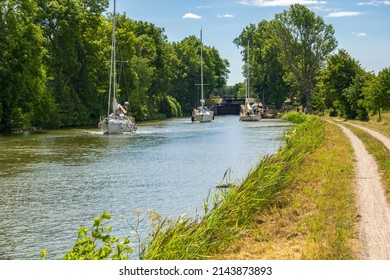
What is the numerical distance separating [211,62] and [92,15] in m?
78.0

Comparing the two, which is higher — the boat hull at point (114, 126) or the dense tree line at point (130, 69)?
the dense tree line at point (130, 69)

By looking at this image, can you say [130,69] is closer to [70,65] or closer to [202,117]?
[202,117]

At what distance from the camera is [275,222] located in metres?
14.1

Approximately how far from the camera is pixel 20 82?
2591 inches

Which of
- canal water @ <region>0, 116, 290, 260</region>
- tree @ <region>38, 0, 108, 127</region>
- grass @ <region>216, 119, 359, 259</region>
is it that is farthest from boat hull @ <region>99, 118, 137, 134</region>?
grass @ <region>216, 119, 359, 259</region>

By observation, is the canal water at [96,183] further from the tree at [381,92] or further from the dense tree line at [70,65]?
the dense tree line at [70,65]

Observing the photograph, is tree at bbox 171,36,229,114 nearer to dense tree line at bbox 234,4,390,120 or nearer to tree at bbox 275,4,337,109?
dense tree line at bbox 234,4,390,120

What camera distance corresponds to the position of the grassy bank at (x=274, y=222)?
1104cm

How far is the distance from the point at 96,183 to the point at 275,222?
14.9 meters

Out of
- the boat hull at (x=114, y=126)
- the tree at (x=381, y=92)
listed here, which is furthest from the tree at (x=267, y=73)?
the tree at (x=381, y=92)

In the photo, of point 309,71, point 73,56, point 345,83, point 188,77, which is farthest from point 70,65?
point 188,77

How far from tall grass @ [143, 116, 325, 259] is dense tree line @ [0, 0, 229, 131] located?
169ft
